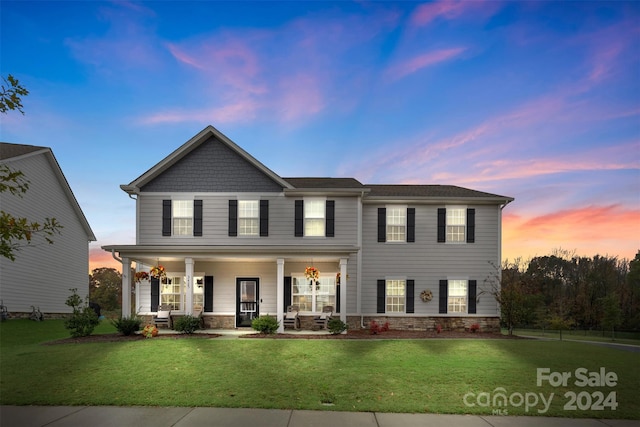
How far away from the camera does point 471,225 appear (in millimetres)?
19922

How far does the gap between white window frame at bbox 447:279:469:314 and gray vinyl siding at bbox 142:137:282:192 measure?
29.9 ft

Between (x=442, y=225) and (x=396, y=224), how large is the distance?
213 cm

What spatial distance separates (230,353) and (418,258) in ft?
34.4

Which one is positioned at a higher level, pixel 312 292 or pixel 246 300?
pixel 312 292

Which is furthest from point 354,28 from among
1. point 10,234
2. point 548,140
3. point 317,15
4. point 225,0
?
point 10,234

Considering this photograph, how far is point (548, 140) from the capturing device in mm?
18266

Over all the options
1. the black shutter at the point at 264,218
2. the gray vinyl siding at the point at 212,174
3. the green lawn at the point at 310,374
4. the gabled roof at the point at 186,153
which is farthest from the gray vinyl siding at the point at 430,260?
the gray vinyl siding at the point at 212,174

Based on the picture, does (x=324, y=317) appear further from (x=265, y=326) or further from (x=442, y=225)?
(x=442, y=225)

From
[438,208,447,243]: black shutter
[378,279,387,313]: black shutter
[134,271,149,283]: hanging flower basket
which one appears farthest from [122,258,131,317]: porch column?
[438,208,447,243]: black shutter

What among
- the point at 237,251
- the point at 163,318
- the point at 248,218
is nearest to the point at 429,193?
the point at 248,218

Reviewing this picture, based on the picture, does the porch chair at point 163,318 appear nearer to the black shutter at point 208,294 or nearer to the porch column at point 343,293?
the black shutter at point 208,294

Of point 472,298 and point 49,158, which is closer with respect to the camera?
point 472,298

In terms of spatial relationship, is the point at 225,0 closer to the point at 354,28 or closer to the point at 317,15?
the point at 317,15

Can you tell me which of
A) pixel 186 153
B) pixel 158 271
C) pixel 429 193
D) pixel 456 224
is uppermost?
pixel 186 153
